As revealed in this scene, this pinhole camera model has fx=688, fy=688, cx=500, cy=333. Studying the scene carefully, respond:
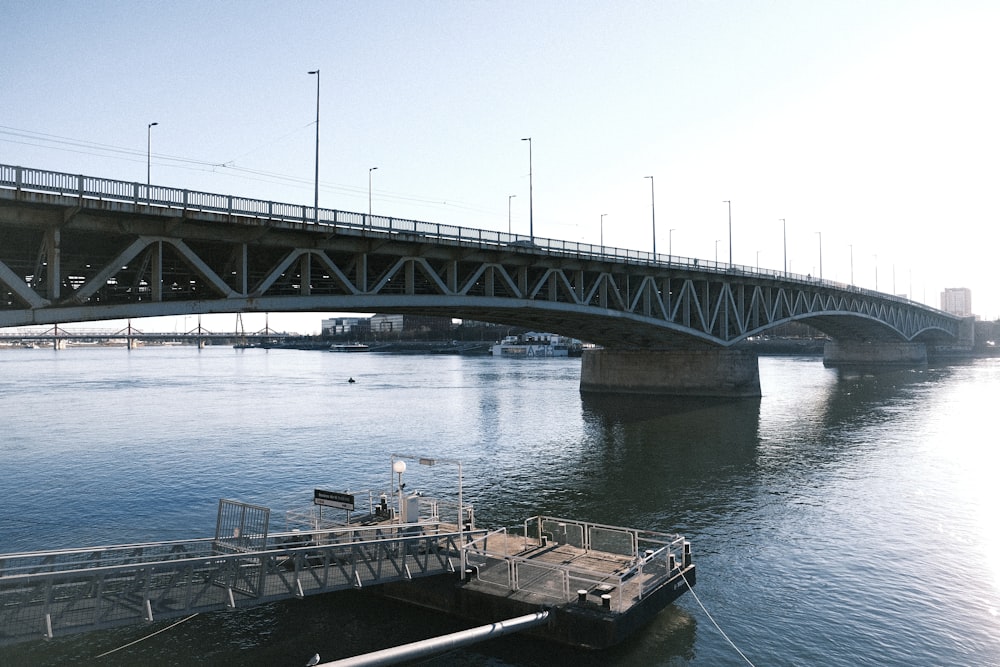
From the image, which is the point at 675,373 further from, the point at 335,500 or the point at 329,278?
the point at 335,500

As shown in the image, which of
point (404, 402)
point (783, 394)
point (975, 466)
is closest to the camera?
point (975, 466)

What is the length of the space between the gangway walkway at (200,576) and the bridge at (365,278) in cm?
1207

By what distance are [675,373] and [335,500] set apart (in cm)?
6000

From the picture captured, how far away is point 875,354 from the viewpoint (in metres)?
136

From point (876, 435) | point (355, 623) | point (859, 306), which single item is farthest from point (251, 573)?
point (859, 306)

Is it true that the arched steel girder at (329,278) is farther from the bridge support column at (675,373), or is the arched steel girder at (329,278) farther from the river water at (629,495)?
the river water at (629,495)

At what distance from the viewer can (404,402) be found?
7744cm

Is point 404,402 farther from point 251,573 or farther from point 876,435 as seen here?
point 251,573

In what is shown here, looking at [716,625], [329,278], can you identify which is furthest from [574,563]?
[329,278]

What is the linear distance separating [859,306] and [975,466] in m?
78.6

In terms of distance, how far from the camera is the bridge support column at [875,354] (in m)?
134

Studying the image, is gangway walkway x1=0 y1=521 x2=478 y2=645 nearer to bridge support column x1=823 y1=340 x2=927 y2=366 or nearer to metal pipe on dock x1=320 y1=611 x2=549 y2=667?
metal pipe on dock x1=320 y1=611 x2=549 y2=667

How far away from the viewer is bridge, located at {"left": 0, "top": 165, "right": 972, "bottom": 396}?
25.8 meters

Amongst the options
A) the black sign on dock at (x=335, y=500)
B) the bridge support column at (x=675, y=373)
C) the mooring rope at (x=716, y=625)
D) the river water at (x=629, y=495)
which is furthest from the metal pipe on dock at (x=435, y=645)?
the bridge support column at (x=675, y=373)
